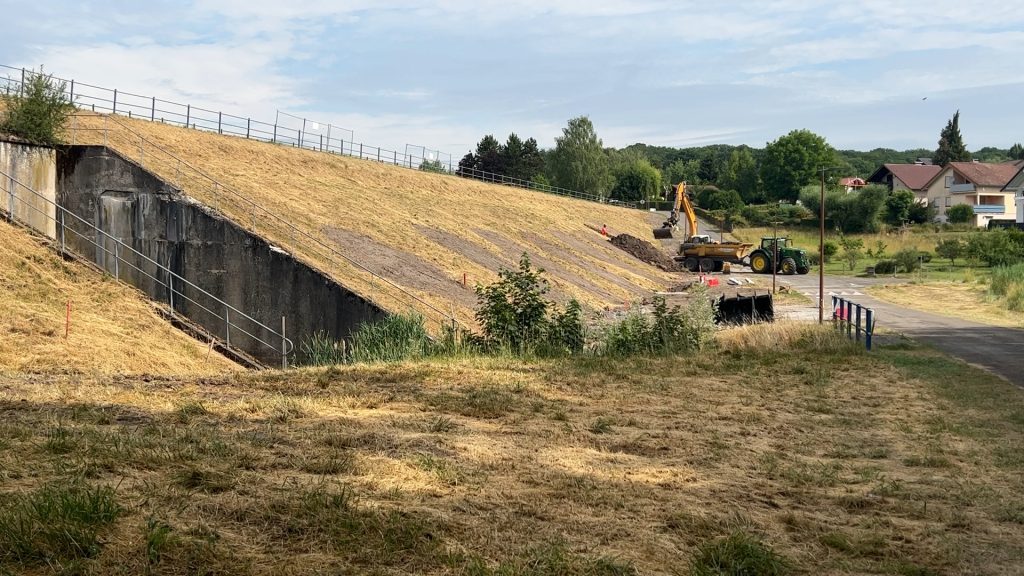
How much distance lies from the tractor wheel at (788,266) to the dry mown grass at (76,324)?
40367mm

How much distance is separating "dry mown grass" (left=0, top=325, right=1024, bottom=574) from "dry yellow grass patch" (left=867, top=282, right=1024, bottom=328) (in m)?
19.1

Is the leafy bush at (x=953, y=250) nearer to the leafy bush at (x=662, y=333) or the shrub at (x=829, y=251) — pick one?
the shrub at (x=829, y=251)

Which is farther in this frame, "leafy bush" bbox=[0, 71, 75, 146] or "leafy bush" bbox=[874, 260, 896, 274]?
"leafy bush" bbox=[874, 260, 896, 274]

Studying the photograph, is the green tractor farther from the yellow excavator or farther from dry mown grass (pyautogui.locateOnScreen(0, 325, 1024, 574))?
dry mown grass (pyautogui.locateOnScreen(0, 325, 1024, 574))

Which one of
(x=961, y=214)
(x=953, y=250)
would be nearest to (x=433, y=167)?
(x=953, y=250)

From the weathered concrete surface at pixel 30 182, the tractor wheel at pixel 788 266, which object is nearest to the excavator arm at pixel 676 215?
the tractor wheel at pixel 788 266

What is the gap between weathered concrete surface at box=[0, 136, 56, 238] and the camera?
22.8m

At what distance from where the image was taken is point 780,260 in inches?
2140

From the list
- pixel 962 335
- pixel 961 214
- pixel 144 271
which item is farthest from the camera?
pixel 961 214

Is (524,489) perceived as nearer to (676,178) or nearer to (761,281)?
(761,281)

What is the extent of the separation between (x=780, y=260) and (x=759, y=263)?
1.59 m

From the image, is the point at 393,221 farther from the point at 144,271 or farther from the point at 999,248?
the point at 999,248

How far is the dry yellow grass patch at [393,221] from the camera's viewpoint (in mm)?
26766

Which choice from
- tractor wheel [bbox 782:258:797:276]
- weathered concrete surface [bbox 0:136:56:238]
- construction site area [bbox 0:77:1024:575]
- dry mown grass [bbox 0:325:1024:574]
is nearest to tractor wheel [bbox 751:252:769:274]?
tractor wheel [bbox 782:258:797:276]
